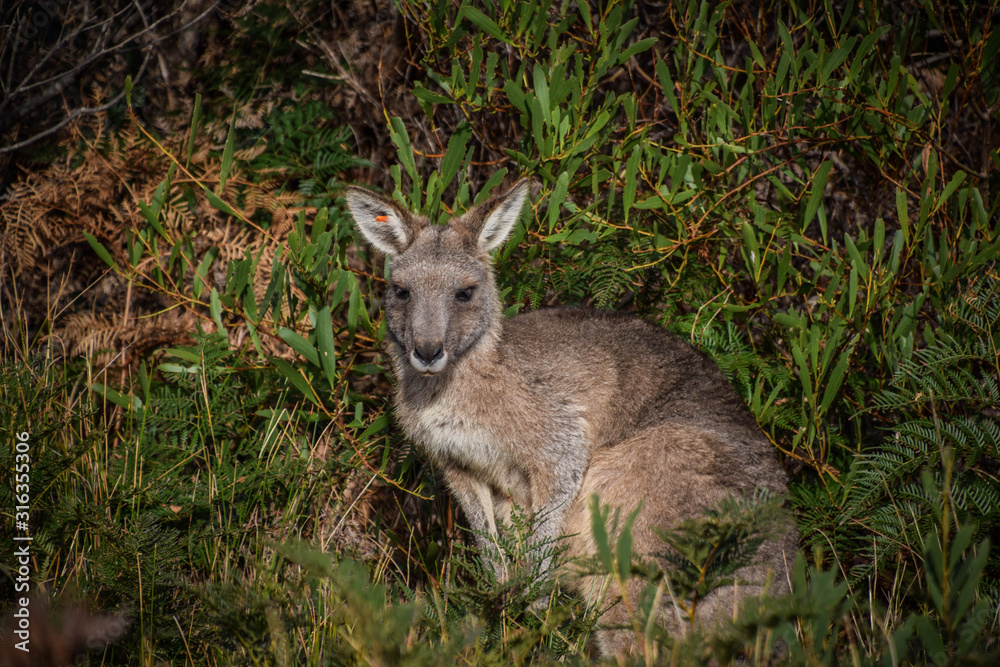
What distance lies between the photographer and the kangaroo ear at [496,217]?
3.96m

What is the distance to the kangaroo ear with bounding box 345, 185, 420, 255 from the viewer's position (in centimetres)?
409

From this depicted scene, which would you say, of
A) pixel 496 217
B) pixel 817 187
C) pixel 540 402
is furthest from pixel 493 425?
pixel 817 187

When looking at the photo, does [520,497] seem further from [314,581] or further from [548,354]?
[314,581]

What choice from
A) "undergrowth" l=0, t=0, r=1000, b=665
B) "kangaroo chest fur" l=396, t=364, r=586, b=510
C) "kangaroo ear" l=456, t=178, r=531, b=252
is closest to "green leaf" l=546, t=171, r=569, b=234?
"undergrowth" l=0, t=0, r=1000, b=665

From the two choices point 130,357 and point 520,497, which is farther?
point 130,357

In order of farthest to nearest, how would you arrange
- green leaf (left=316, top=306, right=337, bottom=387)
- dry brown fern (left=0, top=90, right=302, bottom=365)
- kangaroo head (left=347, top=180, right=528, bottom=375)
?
dry brown fern (left=0, top=90, right=302, bottom=365)
green leaf (left=316, top=306, right=337, bottom=387)
kangaroo head (left=347, top=180, right=528, bottom=375)

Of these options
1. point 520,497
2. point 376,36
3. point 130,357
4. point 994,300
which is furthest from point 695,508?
point 376,36

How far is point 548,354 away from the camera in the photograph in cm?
414

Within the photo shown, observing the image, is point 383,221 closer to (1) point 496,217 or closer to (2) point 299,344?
(1) point 496,217

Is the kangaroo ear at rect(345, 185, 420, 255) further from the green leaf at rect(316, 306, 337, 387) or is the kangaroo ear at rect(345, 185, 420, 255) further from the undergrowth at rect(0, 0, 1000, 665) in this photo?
the green leaf at rect(316, 306, 337, 387)

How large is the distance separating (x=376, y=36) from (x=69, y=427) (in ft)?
11.0

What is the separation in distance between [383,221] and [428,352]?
35.3 inches

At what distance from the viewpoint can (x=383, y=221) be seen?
415 cm

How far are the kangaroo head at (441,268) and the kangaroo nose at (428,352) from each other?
2.7 inches
